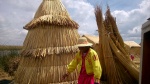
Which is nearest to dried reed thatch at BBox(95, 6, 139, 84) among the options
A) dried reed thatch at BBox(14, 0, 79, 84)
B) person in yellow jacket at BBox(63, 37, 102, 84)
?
dried reed thatch at BBox(14, 0, 79, 84)

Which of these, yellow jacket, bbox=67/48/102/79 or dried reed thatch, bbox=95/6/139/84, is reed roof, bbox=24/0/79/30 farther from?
yellow jacket, bbox=67/48/102/79

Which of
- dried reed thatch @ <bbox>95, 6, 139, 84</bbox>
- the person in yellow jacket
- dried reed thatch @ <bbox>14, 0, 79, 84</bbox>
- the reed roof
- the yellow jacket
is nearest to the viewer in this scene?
the yellow jacket

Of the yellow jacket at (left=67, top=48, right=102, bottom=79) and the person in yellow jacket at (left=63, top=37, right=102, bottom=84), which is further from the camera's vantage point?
the person in yellow jacket at (left=63, top=37, right=102, bottom=84)

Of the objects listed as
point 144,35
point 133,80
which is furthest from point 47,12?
point 144,35

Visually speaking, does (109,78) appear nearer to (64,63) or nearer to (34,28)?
(64,63)

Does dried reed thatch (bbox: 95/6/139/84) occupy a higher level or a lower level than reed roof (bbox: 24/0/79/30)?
lower

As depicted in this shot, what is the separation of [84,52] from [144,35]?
175cm

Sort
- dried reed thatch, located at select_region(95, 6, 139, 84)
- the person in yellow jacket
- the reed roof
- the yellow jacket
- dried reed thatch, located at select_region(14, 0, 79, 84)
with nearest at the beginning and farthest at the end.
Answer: the yellow jacket
the person in yellow jacket
dried reed thatch, located at select_region(95, 6, 139, 84)
dried reed thatch, located at select_region(14, 0, 79, 84)
the reed roof

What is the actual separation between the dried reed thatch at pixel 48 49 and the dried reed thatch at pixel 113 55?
3.00 ft

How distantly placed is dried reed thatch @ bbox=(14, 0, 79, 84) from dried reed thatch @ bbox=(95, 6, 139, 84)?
0.91 meters

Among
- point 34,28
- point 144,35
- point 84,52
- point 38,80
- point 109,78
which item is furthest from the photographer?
point 34,28

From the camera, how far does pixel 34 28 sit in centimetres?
640

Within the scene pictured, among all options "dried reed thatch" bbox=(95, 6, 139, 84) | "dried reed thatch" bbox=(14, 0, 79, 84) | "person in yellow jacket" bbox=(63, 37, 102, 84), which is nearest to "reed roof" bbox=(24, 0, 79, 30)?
"dried reed thatch" bbox=(14, 0, 79, 84)

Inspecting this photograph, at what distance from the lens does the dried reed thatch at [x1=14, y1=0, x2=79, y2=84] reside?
598cm
